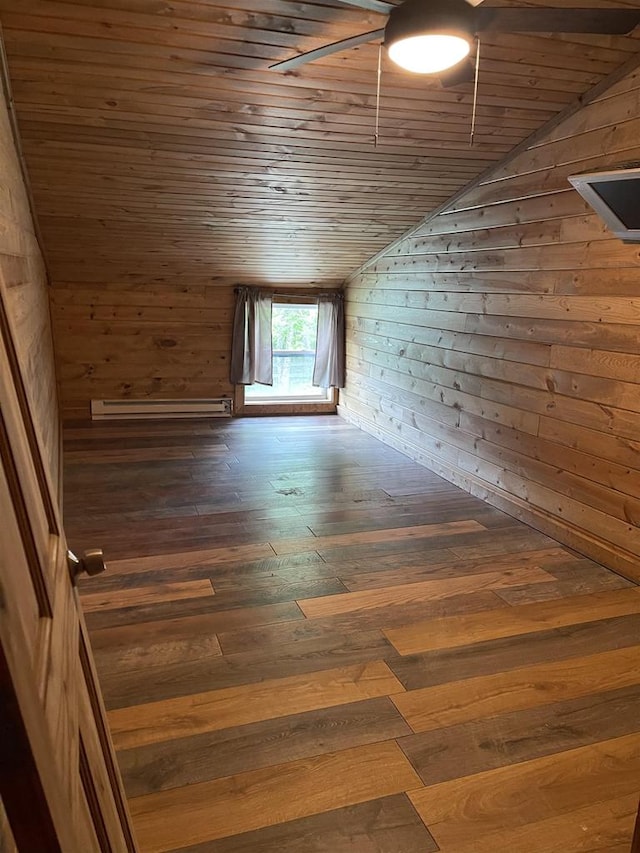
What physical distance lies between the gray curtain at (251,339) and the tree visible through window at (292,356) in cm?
23

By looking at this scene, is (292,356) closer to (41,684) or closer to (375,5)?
(375,5)

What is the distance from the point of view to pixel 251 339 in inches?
237

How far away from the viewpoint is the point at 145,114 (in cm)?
305

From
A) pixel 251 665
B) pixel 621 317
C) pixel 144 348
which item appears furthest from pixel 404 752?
pixel 144 348

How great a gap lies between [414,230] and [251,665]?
3.69 metres

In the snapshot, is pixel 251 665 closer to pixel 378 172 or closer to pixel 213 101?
pixel 213 101

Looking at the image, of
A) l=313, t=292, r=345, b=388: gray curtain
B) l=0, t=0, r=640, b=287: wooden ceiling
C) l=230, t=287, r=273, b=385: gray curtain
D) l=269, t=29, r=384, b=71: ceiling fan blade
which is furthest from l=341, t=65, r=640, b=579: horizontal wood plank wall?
l=230, t=287, r=273, b=385: gray curtain

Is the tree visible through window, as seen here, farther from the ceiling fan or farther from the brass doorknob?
the brass doorknob

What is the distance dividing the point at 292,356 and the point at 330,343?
0.48m

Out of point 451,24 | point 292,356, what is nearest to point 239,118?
point 451,24

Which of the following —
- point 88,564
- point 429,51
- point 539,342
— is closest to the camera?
point 88,564

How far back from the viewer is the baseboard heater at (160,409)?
5742mm

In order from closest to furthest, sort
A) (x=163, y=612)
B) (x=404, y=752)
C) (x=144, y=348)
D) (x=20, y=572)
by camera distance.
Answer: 1. (x=20, y=572)
2. (x=404, y=752)
3. (x=163, y=612)
4. (x=144, y=348)

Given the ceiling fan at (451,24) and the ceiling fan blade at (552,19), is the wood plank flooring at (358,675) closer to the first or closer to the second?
the ceiling fan at (451,24)
